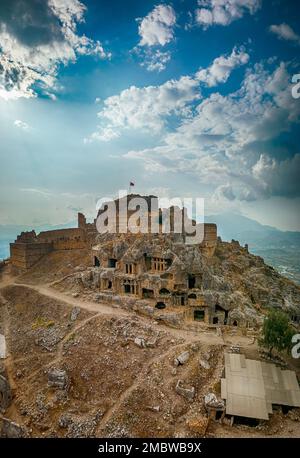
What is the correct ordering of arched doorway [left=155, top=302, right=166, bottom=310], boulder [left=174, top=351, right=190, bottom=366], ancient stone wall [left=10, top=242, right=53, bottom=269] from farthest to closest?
ancient stone wall [left=10, top=242, right=53, bottom=269] < arched doorway [left=155, top=302, right=166, bottom=310] < boulder [left=174, top=351, right=190, bottom=366]

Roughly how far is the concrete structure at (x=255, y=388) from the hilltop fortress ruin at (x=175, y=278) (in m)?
10.5

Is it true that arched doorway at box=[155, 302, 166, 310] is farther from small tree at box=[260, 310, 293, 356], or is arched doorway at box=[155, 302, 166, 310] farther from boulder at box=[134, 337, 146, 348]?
small tree at box=[260, 310, 293, 356]

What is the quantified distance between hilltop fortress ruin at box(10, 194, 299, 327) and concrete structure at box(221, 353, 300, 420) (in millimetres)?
10500

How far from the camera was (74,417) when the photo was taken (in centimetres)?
2961

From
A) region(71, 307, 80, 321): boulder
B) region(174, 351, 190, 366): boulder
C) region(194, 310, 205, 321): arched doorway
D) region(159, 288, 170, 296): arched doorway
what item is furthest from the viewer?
region(159, 288, 170, 296): arched doorway

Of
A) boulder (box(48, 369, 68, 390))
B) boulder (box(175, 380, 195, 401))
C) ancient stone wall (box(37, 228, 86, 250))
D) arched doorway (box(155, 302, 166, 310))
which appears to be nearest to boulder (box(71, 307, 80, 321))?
boulder (box(48, 369, 68, 390))

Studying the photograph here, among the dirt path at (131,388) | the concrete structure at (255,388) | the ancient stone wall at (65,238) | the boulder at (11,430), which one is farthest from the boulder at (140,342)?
the ancient stone wall at (65,238)

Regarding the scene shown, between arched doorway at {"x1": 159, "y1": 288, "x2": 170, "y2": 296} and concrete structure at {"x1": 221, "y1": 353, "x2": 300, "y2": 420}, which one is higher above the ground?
arched doorway at {"x1": 159, "y1": 288, "x2": 170, "y2": 296}

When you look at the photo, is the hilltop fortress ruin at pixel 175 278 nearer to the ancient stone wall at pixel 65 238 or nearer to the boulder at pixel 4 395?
the ancient stone wall at pixel 65 238

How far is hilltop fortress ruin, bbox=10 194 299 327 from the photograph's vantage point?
4544 cm

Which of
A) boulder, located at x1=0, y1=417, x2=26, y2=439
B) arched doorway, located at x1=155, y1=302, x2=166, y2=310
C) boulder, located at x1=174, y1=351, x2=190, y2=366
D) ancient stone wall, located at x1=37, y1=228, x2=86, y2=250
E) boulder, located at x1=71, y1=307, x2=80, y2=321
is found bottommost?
boulder, located at x1=0, y1=417, x2=26, y2=439

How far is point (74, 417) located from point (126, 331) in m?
12.6

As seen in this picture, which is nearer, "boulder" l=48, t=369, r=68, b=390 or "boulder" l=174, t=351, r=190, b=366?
"boulder" l=48, t=369, r=68, b=390
